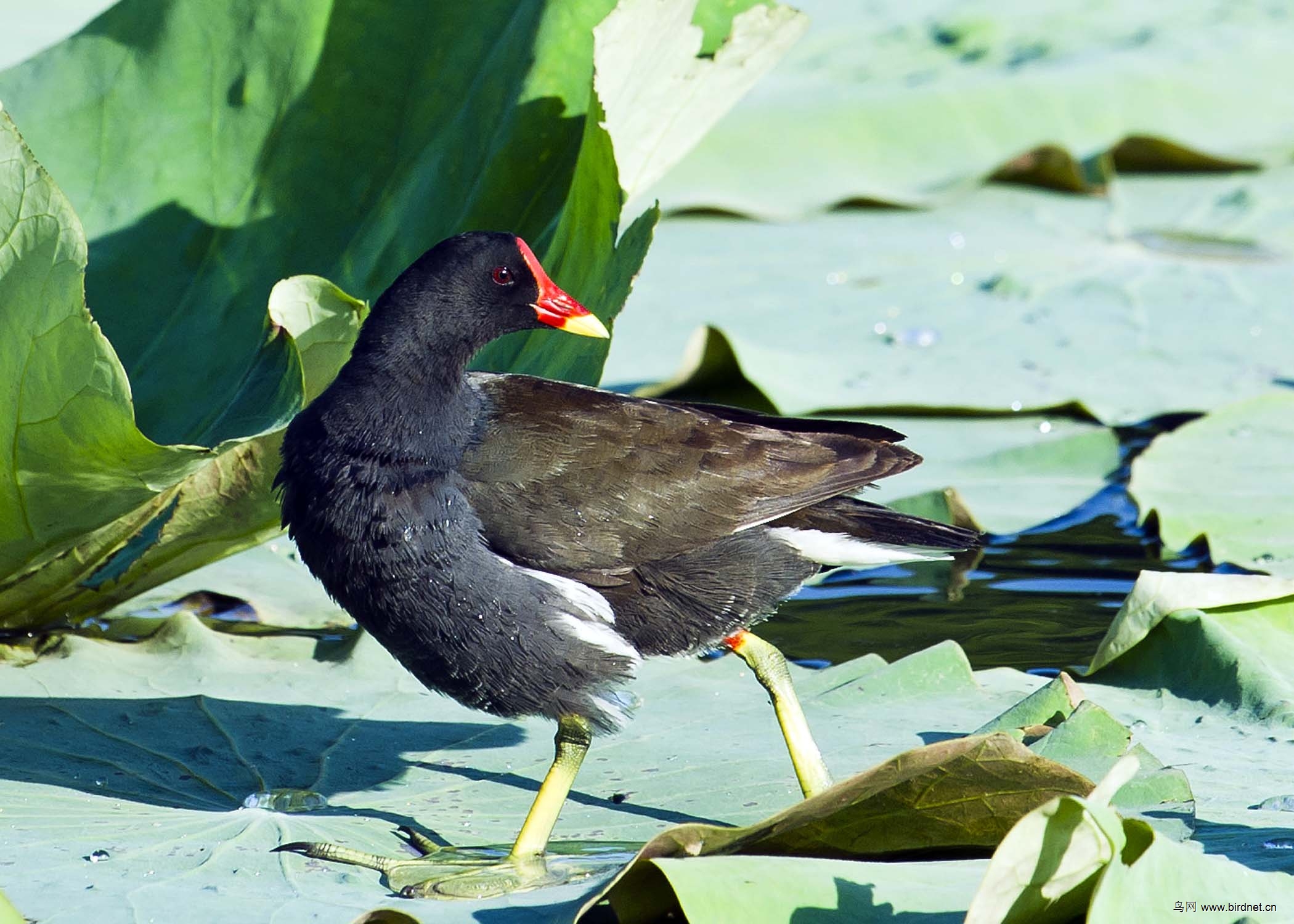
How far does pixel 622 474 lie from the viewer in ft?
6.55

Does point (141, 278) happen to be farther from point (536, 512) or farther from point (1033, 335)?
point (1033, 335)

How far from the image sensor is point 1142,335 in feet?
11.7

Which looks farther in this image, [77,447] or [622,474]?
[622,474]

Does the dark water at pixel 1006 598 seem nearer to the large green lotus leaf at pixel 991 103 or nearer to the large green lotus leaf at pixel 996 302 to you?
the large green lotus leaf at pixel 996 302

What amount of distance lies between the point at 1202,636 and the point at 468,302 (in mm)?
1075

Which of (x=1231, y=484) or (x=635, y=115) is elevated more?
(x=635, y=115)

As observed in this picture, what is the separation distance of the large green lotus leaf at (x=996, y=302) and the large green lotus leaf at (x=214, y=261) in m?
0.80

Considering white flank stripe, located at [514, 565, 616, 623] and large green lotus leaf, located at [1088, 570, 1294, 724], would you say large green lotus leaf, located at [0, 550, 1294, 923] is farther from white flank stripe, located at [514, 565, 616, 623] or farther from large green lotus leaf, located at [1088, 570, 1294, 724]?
white flank stripe, located at [514, 565, 616, 623]

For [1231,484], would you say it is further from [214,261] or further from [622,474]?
[214,261]

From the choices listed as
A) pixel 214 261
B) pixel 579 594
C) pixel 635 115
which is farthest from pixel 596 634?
pixel 214 261

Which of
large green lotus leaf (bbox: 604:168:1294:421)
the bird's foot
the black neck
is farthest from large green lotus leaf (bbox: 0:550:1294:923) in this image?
large green lotus leaf (bbox: 604:168:1294:421)

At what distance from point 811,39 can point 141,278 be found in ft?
10.8

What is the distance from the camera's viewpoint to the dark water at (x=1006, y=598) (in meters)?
2.58

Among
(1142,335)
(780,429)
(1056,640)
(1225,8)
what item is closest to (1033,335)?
(1142,335)
